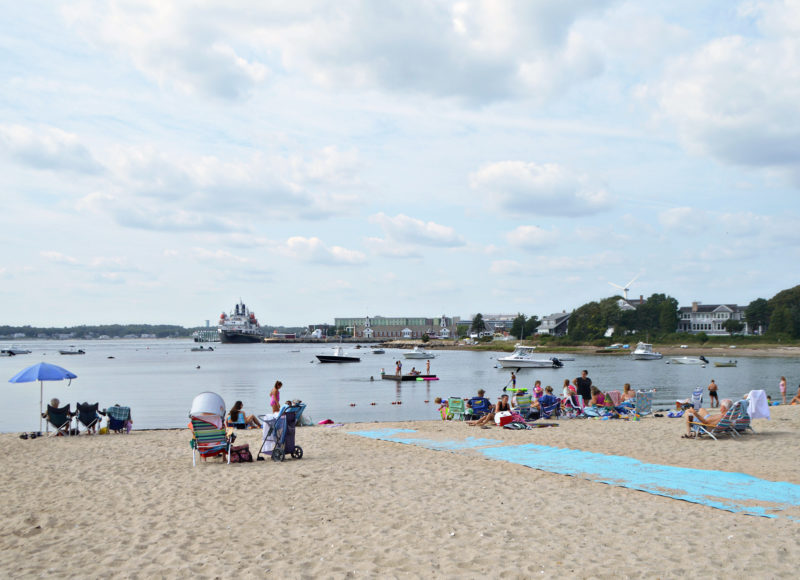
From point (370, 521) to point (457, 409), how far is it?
12.4 meters

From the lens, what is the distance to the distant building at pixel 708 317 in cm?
13388

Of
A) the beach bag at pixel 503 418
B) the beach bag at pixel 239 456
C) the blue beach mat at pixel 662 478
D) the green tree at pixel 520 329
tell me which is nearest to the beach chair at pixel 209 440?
the beach bag at pixel 239 456

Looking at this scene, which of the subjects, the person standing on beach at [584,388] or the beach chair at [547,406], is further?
the person standing on beach at [584,388]

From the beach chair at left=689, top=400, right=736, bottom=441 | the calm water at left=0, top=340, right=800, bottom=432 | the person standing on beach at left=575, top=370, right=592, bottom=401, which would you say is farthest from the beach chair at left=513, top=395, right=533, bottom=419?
the calm water at left=0, top=340, right=800, bottom=432

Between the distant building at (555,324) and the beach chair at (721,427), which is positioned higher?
the distant building at (555,324)

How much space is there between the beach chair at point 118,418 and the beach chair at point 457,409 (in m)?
9.15

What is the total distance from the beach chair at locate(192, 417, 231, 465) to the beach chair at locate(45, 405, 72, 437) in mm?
6511

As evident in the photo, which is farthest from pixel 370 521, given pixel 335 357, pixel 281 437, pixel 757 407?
pixel 335 357

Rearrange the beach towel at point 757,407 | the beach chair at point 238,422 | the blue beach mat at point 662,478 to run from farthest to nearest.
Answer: the beach chair at point 238,422
the beach towel at point 757,407
the blue beach mat at point 662,478

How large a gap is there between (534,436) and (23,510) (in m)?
10.1

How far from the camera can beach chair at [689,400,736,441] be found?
1391cm

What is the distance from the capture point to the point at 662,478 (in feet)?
31.2

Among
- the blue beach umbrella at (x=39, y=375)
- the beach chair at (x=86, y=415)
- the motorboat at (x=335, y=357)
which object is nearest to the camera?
the blue beach umbrella at (x=39, y=375)

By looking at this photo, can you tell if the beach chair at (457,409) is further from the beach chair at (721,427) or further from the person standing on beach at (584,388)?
the beach chair at (721,427)
